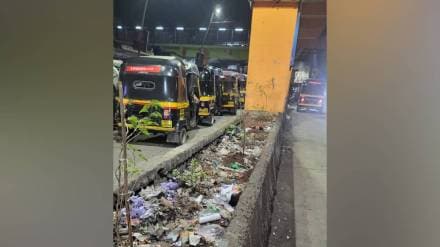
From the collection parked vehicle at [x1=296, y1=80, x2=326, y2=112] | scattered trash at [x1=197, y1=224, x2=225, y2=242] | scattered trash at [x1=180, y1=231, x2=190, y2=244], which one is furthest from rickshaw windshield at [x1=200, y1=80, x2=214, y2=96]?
scattered trash at [x1=180, y1=231, x2=190, y2=244]

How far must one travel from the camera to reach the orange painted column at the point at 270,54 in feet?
30.3

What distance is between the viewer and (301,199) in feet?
19.5

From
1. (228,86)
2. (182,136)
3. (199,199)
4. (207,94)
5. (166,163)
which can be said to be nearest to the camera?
(199,199)

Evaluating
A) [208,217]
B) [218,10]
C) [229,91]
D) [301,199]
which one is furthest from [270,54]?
[218,10]

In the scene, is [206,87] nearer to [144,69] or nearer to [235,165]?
[144,69]

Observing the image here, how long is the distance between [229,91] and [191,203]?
14.6 metres

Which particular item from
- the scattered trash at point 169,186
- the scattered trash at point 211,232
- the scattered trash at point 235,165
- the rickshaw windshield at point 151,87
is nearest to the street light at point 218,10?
the rickshaw windshield at point 151,87

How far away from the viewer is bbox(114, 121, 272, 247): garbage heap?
3.45 metres

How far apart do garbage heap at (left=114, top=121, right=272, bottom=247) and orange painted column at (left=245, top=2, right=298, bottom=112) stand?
2.62 meters
